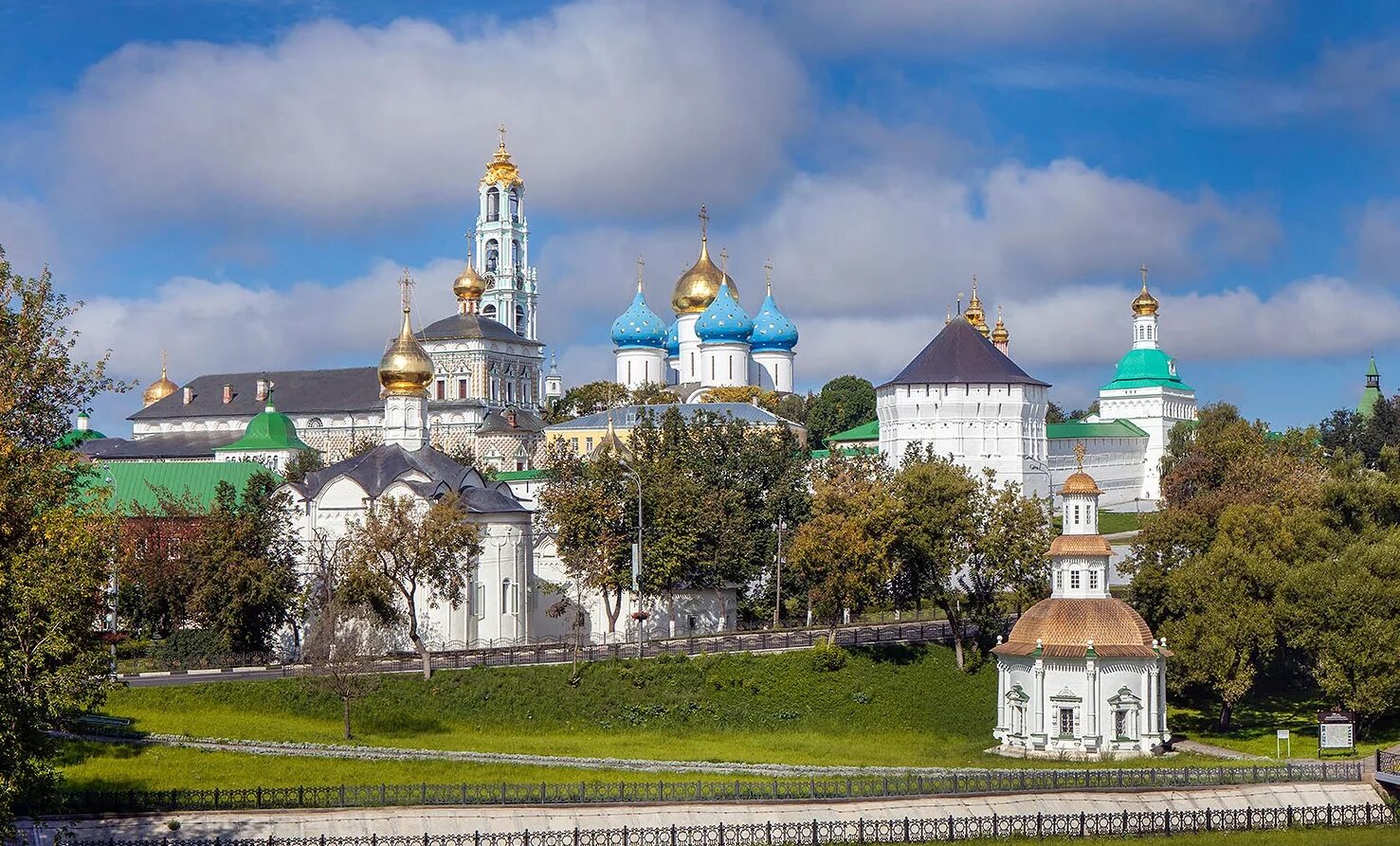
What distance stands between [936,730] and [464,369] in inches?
2792

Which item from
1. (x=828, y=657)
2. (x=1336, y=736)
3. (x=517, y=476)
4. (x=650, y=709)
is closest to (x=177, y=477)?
(x=517, y=476)

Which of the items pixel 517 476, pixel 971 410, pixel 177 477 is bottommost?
pixel 177 477

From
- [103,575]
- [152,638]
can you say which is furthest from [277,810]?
[152,638]

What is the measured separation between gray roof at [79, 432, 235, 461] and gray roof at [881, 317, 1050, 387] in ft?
170

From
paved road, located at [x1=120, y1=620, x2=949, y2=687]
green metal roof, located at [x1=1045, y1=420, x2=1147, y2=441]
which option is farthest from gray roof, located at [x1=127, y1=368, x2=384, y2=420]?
paved road, located at [x1=120, y1=620, x2=949, y2=687]

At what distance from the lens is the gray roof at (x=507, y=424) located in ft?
340

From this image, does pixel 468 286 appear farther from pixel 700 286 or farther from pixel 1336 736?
pixel 1336 736

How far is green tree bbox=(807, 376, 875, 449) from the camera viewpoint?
104625 mm

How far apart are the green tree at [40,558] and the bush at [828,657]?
22167mm

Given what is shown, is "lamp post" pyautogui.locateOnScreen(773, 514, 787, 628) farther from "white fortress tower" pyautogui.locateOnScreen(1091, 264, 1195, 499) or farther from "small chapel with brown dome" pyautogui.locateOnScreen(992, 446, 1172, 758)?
"white fortress tower" pyautogui.locateOnScreen(1091, 264, 1195, 499)

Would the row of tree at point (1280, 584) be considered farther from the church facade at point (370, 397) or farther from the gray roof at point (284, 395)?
the gray roof at point (284, 395)

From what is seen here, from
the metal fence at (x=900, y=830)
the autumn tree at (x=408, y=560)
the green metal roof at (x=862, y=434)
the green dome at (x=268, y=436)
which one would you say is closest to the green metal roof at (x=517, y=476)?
the green dome at (x=268, y=436)

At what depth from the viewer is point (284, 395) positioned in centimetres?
11700

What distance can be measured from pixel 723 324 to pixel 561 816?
7245 centimetres
